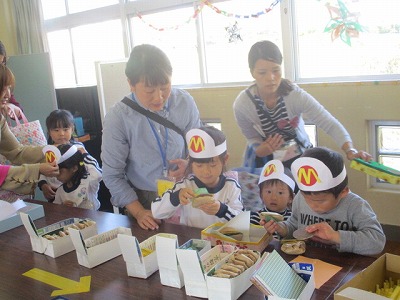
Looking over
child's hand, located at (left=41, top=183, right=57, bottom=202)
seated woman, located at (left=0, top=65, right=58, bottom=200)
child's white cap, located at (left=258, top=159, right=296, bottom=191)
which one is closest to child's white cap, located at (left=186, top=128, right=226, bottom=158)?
child's white cap, located at (left=258, top=159, right=296, bottom=191)

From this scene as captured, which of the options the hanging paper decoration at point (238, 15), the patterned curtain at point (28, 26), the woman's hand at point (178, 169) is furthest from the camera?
the patterned curtain at point (28, 26)

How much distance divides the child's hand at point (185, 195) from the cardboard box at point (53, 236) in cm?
38

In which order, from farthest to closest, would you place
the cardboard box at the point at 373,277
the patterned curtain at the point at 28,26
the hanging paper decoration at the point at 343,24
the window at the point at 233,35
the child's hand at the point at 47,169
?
1. the patterned curtain at the point at 28,26
2. the window at the point at 233,35
3. the hanging paper decoration at the point at 343,24
4. the child's hand at the point at 47,169
5. the cardboard box at the point at 373,277

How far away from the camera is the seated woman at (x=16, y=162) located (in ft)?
6.70

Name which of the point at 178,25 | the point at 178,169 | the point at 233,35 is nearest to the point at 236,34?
the point at 233,35

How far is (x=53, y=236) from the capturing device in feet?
5.58

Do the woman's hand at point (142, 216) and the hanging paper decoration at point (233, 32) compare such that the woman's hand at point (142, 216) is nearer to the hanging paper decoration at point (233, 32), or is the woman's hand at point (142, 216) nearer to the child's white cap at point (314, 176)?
the child's white cap at point (314, 176)

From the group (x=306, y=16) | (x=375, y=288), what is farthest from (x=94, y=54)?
(x=375, y=288)

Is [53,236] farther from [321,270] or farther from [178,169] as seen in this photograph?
[321,270]

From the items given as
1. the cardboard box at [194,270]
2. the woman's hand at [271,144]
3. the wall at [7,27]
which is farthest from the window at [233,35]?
the wall at [7,27]

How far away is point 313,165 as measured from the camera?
147 cm

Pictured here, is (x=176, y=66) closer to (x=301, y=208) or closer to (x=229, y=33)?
(x=229, y=33)

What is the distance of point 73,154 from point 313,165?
151 cm

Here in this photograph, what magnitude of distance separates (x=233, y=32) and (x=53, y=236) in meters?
3.00
